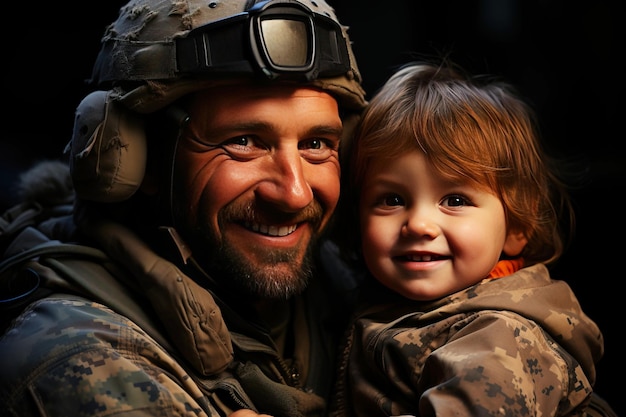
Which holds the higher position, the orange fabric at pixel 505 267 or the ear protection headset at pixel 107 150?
the ear protection headset at pixel 107 150

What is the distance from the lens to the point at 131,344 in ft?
5.75

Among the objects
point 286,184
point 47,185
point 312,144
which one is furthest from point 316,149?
point 47,185

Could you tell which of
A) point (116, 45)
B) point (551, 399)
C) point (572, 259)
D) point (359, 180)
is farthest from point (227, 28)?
point (572, 259)

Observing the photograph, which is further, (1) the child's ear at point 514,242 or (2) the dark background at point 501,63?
(2) the dark background at point 501,63

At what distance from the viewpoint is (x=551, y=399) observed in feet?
5.50

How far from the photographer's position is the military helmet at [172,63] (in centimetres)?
191

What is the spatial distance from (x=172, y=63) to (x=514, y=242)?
0.95 metres

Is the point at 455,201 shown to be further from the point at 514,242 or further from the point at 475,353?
the point at 475,353

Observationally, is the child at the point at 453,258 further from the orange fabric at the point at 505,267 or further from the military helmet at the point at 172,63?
the military helmet at the point at 172,63

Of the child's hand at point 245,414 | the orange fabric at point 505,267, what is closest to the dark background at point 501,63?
the orange fabric at point 505,267

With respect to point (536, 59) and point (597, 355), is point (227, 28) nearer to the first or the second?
point (597, 355)

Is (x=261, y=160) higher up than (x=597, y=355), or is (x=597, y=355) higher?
(x=261, y=160)

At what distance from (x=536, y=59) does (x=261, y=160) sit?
1910 millimetres

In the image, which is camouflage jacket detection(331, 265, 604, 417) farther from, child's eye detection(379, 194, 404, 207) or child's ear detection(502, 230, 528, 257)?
child's eye detection(379, 194, 404, 207)
